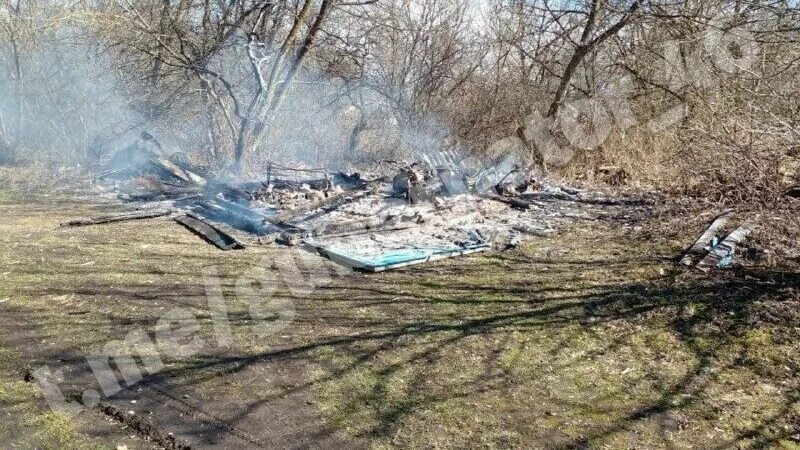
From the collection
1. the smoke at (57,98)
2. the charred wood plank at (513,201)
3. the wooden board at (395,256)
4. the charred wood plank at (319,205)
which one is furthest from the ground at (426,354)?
the smoke at (57,98)

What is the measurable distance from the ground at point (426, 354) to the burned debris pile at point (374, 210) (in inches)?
26.9

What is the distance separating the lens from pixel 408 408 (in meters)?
3.13

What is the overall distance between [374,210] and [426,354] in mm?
4280

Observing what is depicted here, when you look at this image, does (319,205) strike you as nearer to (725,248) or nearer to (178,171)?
(178,171)

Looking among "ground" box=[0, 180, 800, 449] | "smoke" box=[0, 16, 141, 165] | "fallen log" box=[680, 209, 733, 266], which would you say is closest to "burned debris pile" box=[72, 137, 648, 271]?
"ground" box=[0, 180, 800, 449]

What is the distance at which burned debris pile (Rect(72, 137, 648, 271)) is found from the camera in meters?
6.55

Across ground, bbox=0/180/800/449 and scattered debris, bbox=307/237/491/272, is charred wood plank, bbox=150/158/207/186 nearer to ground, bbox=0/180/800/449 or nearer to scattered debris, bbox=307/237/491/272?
ground, bbox=0/180/800/449

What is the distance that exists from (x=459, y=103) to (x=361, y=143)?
2.47 meters

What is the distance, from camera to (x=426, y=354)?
376 cm

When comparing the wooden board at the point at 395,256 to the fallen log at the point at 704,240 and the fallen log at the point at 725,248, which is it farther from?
the fallen log at the point at 725,248

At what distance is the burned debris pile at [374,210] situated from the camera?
6547 mm

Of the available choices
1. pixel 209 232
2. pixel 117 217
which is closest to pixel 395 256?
pixel 209 232

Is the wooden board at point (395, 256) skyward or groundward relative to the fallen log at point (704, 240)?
groundward

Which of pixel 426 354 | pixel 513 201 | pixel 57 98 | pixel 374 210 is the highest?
pixel 57 98
